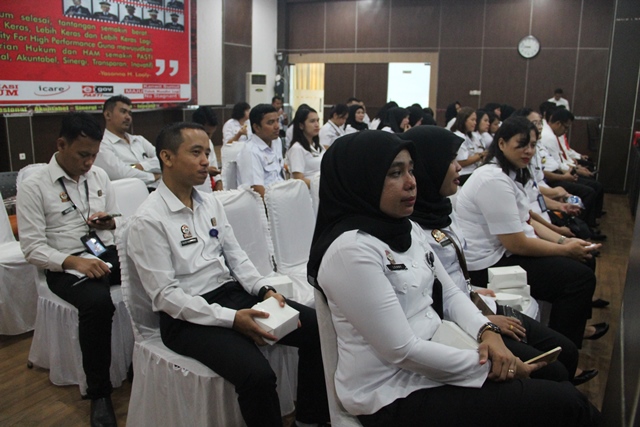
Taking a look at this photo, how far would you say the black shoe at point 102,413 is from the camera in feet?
7.29

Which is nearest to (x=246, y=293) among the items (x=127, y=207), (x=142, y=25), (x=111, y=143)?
(x=127, y=207)

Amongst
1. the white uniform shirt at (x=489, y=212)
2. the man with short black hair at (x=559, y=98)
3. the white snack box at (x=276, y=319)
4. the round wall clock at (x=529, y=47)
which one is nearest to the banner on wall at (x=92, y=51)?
the white snack box at (x=276, y=319)

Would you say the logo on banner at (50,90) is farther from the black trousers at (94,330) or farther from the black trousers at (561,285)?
the black trousers at (561,285)

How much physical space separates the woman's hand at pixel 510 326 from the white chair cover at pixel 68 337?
68.4 inches

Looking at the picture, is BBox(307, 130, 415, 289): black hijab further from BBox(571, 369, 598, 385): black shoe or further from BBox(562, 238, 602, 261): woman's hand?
BBox(562, 238, 602, 261): woman's hand

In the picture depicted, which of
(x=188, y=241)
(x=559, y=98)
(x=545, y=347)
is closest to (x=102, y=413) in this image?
(x=188, y=241)

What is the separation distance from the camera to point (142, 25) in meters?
7.98

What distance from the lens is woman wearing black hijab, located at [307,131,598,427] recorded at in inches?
54.9

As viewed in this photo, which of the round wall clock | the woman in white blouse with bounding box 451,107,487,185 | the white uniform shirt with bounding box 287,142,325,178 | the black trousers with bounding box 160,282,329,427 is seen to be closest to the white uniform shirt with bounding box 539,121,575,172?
the woman in white blouse with bounding box 451,107,487,185

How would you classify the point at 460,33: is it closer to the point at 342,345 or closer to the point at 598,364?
the point at 598,364

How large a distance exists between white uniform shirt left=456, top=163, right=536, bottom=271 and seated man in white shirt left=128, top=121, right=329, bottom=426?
1043 mm

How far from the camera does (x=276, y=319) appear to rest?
193cm

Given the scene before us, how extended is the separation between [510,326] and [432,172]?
66cm

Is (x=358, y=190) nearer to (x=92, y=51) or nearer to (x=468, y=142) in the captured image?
(x=468, y=142)
